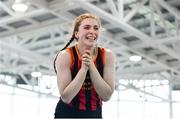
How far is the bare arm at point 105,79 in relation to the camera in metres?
2.30

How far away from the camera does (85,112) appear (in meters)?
2.36

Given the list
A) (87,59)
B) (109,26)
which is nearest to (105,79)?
(87,59)

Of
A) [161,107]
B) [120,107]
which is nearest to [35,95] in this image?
[120,107]

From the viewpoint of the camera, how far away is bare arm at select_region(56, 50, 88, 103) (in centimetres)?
227

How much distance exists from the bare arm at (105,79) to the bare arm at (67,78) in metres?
0.06

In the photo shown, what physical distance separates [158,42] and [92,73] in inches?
377

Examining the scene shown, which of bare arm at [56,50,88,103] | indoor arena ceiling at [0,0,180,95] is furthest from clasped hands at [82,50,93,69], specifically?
indoor arena ceiling at [0,0,180,95]

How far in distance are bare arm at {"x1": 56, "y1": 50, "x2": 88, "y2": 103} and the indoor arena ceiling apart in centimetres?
634

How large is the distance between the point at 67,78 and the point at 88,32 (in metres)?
0.31

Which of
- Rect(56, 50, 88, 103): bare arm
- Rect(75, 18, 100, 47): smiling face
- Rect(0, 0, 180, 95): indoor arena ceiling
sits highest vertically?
Rect(0, 0, 180, 95): indoor arena ceiling

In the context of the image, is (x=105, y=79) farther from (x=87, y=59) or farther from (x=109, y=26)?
(x=109, y=26)

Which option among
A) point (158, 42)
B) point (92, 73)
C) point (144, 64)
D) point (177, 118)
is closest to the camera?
point (92, 73)

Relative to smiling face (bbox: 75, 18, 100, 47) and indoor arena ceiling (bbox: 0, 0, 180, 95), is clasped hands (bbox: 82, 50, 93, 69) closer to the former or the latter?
smiling face (bbox: 75, 18, 100, 47)

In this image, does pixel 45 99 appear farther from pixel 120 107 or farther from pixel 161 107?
pixel 161 107
